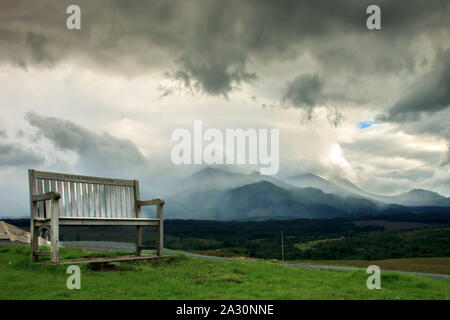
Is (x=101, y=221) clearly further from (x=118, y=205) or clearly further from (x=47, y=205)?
(x=118, y=205)

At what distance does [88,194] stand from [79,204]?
1.33 feet

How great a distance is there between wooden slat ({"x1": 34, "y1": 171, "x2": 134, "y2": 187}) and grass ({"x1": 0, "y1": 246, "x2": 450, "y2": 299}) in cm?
219

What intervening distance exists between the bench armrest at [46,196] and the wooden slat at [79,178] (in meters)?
0.54

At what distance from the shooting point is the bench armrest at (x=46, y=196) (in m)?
9.24

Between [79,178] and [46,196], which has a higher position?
[79,178]

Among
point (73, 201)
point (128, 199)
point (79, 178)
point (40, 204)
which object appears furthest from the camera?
point (128, 199)

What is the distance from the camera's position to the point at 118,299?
636cm

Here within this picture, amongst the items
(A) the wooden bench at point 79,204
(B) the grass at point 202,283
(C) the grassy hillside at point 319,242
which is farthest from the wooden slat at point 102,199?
(C) the grassy hillside at point 319,242

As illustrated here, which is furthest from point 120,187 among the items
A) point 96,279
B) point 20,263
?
point 96,279

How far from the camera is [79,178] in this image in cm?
1093

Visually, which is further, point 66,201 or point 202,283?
point 66,201

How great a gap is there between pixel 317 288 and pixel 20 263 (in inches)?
292

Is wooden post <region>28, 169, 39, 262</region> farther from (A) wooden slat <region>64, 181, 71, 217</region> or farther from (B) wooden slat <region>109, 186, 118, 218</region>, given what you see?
(B) wooden slat <region>109, 186, 118, 218</region>

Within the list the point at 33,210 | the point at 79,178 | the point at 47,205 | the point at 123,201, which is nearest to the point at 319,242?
the point at 123,201
